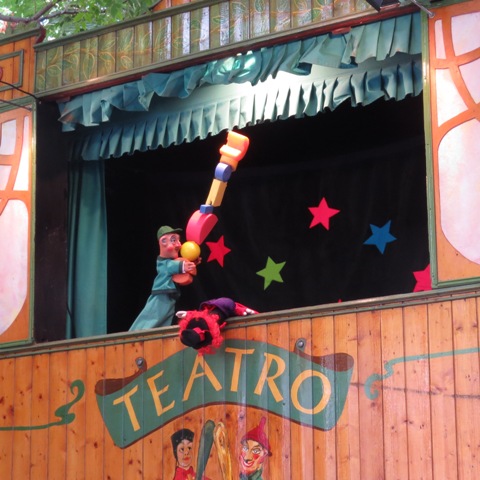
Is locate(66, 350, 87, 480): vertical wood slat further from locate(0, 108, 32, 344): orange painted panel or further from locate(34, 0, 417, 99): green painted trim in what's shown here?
locate(34, 0, 417, 99): green painted trim

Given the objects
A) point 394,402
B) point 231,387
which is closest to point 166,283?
point 231,387

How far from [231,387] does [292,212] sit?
8.51 ft

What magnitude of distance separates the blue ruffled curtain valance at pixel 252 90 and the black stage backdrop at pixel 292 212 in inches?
44.0

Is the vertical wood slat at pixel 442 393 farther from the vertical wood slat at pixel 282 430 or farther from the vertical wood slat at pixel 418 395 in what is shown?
the vertical wood slat at pixel 282 430

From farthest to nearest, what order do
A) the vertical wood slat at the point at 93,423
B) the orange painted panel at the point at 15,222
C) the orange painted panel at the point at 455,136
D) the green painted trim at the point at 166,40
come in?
the orange painted panel at the point at 15,222, the vertical wood slat at the point at 93,423, the green painted trim at the point at 166,40, the orange painted panel at the point at 455,136

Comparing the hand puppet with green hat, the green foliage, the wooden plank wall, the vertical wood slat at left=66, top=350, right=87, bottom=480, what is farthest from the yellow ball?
the green foliage

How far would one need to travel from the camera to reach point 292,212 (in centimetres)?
1094

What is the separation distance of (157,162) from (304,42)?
284 cm

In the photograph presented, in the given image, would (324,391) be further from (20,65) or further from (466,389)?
(20,65)

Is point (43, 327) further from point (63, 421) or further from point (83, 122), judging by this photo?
point (83, 122)

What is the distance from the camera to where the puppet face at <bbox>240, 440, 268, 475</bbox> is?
8.41 meters

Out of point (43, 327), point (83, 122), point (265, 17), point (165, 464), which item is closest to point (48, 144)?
point (83, 122)

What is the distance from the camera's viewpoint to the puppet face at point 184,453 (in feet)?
28.6

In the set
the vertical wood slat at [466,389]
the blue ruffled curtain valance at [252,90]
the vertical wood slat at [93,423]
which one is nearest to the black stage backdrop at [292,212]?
the blue ruffled curtain valance at [252,90]
